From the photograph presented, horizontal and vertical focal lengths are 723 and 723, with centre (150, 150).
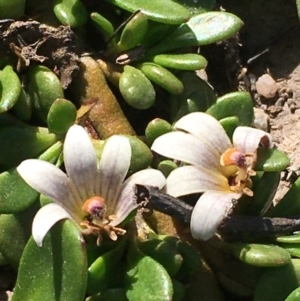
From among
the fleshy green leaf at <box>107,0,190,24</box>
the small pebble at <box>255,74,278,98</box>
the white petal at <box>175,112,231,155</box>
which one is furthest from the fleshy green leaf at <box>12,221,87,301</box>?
the small pebble at <box>255,74,278,98</box>

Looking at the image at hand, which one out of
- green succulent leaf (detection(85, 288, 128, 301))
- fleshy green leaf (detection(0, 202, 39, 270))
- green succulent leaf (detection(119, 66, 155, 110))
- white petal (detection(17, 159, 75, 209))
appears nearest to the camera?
white petal (detection(17, 159, 75, 209))

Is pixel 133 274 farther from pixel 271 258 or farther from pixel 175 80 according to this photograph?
pixel 175 80

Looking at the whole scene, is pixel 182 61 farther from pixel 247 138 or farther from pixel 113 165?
pixel 113 165

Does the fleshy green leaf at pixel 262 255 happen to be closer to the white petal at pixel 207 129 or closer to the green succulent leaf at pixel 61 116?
the white petal at pixel 207 129

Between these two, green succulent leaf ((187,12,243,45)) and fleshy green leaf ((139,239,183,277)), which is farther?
green succulent leaf ((187,12,243,45))

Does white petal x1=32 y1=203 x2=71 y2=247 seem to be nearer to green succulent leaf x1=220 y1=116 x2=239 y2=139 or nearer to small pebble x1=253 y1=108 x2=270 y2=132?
green succulent leaf x1=220 y1=116 x2=239 y2=139

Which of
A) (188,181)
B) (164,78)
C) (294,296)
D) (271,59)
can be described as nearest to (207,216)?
(188,181)

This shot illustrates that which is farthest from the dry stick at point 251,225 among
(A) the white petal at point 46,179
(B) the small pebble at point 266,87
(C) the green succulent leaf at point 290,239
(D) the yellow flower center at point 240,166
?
(B) the small pebble at point 266,87

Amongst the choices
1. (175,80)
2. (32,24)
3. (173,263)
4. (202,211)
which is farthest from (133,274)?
(32,24)
